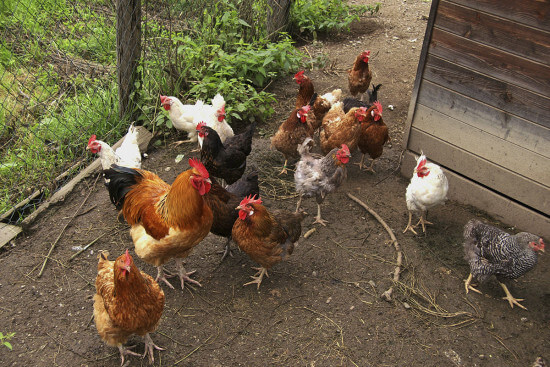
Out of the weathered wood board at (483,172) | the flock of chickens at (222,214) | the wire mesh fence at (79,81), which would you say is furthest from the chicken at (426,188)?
the wire mesh fence at (79,81)

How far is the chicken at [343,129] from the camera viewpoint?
5.30 meters

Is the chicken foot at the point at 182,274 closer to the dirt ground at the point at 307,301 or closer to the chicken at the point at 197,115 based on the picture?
the dirt ground at the point at 307,301

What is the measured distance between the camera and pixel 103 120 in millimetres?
5832

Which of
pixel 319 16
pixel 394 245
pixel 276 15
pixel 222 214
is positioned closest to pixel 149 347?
pixel 222 214

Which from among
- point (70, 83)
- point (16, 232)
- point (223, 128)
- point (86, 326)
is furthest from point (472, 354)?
point (70, 83)

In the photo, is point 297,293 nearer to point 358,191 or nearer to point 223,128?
point 358,191

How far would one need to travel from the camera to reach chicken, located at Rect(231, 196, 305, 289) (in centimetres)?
384

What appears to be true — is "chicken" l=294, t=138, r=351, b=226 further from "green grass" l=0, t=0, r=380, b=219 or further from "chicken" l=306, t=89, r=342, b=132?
"green grass" l=0, t=0, r=380, b=219

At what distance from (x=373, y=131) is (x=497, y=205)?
5.31 ft

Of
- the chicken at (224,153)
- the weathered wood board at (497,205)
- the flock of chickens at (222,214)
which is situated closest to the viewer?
the flock of chickens at (222,214)

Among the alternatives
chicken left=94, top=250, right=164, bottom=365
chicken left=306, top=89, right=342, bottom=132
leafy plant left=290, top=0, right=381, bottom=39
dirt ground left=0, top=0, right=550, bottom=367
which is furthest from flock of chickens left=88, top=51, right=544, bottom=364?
leafy plant left=290, top=0, right=381, bottom=39

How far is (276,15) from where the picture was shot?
7938mm

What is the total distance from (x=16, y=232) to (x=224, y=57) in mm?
3527

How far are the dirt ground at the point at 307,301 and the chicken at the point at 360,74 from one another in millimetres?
1942
